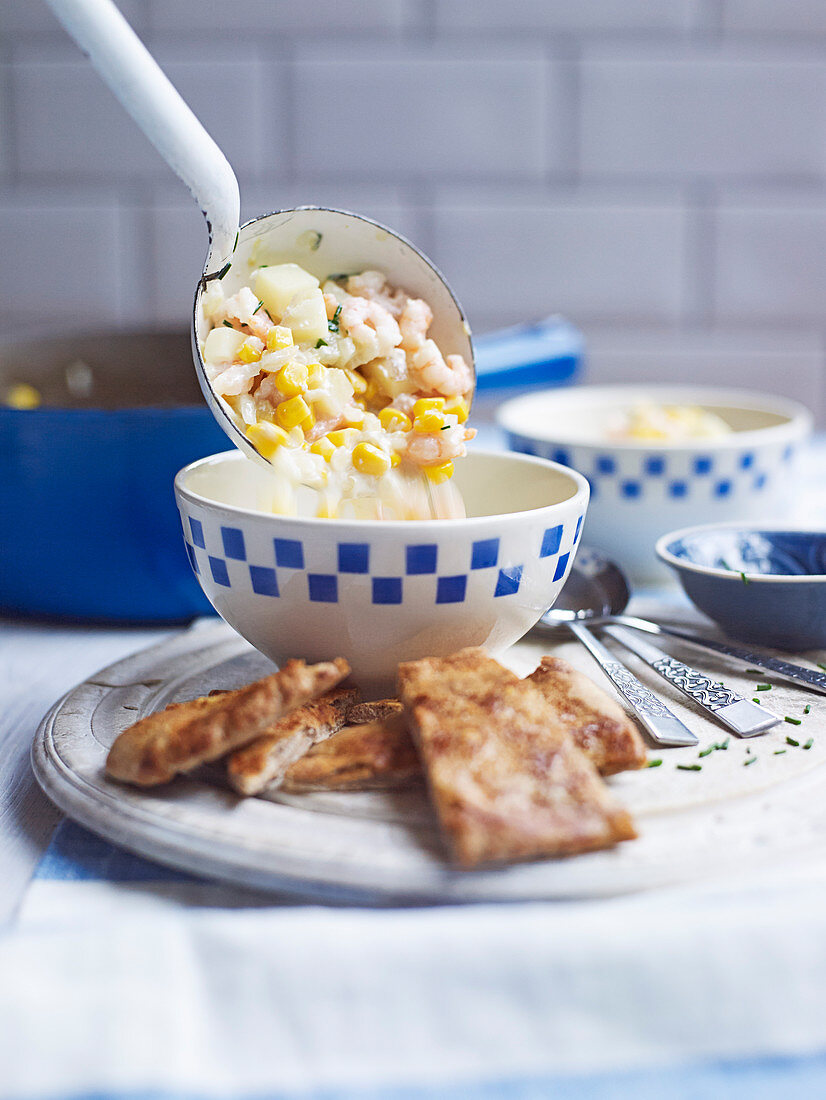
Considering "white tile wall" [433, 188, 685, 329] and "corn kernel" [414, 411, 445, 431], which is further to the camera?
"white tile wall" [433, 188, 685, 329]

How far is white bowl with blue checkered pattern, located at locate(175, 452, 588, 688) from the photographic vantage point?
827 millimetres

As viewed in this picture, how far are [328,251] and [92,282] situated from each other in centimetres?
185

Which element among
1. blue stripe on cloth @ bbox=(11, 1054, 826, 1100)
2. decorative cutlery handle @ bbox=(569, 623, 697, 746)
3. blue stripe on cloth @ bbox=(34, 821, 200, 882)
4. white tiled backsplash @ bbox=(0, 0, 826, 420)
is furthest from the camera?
white tiled backsplash @ bbox=(0, 0, 826, 420)

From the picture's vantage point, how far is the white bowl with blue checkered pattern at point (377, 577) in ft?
2.71

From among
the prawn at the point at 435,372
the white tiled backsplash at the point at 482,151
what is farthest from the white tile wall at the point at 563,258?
the prawn at the point at 435,372

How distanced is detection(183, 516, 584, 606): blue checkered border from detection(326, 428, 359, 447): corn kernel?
0.50 feet

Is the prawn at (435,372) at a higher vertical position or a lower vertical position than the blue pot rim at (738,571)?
higher

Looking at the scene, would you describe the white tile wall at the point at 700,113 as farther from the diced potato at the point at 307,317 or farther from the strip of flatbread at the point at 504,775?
the strip of flatbread at the point at 504,775

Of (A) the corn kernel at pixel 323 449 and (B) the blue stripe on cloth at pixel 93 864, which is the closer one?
(B) the blue stripe on cloth at pixel 93 864

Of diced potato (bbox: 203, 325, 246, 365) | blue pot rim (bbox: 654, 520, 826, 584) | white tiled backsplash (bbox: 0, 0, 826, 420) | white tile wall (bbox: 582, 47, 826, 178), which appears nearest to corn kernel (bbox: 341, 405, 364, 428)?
diced potato (bbox: 203, 325, 246, 365)

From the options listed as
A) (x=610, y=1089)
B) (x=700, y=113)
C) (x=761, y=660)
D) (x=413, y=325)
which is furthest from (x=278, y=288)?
(x=700, y=113)

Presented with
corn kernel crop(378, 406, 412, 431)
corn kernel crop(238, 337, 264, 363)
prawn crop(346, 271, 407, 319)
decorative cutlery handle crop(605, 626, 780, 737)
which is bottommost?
decorative cutlery handle crop(605, 626, 780, 737)

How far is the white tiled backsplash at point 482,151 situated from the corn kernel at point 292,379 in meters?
1.87

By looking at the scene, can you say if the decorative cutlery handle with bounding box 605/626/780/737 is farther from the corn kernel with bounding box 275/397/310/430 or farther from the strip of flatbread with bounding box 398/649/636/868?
the corn kernel with bounding box 275/397/310/430
